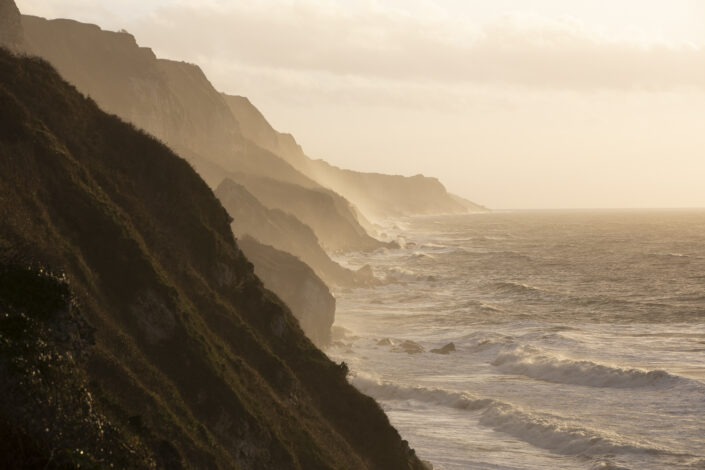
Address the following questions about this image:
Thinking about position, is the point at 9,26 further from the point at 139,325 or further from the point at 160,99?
the point at 139,325

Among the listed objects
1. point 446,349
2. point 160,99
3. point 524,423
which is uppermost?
point 160,99

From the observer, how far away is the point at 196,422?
1836 centimetres

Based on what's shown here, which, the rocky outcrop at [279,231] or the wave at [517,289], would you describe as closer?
the rocky outcrop at [279,231]

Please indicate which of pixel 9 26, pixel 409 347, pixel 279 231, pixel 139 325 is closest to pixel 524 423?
pixel 409 347

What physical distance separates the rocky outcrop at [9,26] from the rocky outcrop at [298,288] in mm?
29514

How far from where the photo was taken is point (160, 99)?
105062 mm

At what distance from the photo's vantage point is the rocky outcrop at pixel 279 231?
238ft

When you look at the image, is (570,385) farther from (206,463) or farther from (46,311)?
(46,311)

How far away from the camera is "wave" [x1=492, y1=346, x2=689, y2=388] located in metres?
39.7

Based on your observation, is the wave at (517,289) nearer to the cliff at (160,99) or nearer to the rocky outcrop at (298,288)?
the rocky outcrop at (298,288)

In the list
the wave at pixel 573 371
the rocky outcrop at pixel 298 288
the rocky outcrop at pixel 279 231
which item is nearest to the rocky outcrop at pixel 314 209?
the rocky outcrop at pixel 279 231

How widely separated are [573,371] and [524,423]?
34.3 ft

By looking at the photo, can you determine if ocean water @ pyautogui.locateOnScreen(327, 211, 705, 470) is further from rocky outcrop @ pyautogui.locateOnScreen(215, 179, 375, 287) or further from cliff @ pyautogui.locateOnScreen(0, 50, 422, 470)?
cliff @ pyautogui.locateOnScreen(0, 50, 422, 470)

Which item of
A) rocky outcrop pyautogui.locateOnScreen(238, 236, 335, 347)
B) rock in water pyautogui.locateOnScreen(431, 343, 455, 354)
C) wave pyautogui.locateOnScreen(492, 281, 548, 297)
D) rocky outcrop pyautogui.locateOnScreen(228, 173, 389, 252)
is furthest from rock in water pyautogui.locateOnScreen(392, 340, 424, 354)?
rocky outcrop pyautogui.locateOnScreen(228, 173, 389, 252)
